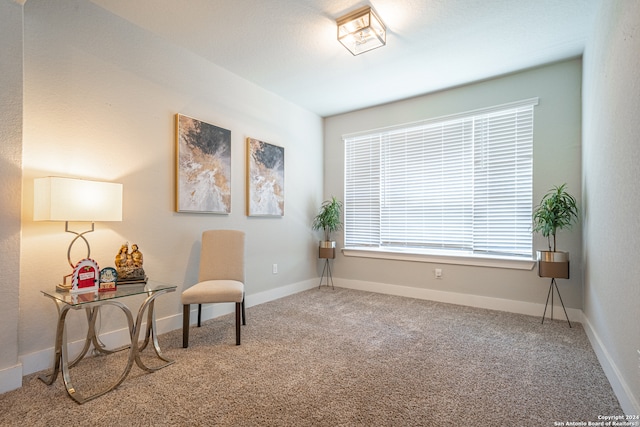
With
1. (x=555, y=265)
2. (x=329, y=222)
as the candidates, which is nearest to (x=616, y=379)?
(x=555, y=265)

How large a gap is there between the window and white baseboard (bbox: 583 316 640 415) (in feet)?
4.13

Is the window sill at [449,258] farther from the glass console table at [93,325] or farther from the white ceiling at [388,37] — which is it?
the glass console table at [93,325]

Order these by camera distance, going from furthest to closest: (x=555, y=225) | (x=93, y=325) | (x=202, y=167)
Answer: (x=202, y=167) → (x=555, y=225) → (x=93, y=325)

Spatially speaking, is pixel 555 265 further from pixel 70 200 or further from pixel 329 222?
pixel 70 200

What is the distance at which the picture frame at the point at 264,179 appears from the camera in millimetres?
3791

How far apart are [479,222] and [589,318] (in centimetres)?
141

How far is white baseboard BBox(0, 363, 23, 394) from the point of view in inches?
73.8

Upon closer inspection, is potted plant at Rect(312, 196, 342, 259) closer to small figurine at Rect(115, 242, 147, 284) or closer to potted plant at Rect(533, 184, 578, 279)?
potted plant at Rect(533, 184, 578, 279)

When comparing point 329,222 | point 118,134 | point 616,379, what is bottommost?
point 616,379

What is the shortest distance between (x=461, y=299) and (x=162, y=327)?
3377 mm

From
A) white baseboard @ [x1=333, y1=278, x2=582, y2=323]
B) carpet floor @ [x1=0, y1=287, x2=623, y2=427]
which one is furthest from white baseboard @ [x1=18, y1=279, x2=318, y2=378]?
white baseboard @ [x1=333, y1=278, x2=582, y2=323]

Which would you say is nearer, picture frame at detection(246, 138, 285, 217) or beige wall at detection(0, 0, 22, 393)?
beige wall at detection(0, 0, 22, 393)

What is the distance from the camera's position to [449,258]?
396 centimetres

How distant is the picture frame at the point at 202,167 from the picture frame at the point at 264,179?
33 cm
